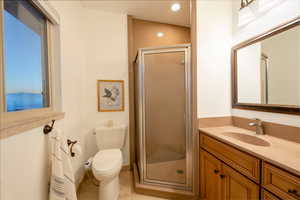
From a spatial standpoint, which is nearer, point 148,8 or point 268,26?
point 268,26

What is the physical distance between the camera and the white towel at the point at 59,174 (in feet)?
3.34

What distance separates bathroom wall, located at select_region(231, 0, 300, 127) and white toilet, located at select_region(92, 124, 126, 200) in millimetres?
1572

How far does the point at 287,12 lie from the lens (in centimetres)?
109

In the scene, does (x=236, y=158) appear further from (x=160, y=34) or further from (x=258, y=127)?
(x=160, y=34)

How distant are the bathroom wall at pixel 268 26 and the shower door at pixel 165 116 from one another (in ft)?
2.03

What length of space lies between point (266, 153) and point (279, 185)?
17cm

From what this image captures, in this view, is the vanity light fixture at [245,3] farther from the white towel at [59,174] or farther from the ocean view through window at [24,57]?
the white towel at [59,174]

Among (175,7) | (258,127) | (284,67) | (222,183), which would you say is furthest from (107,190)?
(175,7)

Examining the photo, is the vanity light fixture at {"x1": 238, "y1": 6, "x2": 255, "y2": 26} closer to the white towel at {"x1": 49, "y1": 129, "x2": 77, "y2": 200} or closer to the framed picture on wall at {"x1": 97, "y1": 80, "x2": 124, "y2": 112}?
the framed picture on wall at {"x1": 97, "y1": 80, "x2": 124, "y2": 112}

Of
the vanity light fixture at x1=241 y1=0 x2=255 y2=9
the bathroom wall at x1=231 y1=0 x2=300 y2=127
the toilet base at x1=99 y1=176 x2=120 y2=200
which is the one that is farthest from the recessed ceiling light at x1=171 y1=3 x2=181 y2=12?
the toilet base at x1=99 y1=176 x2=120 y2=200

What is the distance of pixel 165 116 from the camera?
1.74 meters

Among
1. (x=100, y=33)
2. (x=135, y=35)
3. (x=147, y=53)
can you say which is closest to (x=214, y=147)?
(x=147, y=53)

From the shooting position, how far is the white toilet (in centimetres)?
139

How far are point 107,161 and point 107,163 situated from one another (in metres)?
0.04
